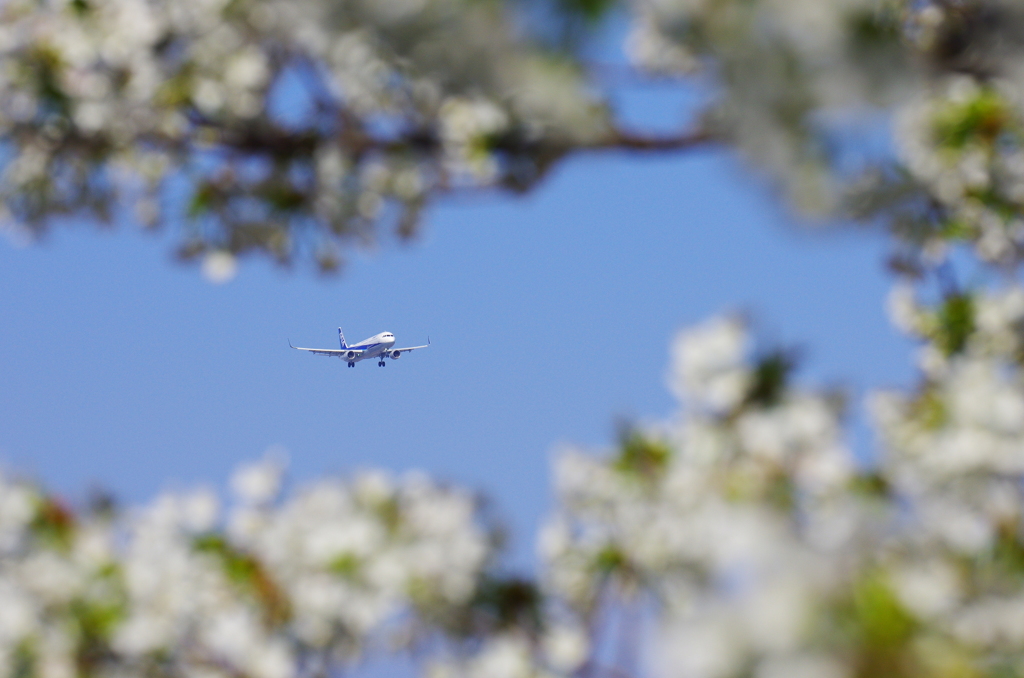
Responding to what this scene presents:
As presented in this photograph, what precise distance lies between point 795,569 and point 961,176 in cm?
389

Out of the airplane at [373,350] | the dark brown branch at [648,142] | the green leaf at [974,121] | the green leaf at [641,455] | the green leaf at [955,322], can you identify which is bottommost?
the green leaf at [641,455]

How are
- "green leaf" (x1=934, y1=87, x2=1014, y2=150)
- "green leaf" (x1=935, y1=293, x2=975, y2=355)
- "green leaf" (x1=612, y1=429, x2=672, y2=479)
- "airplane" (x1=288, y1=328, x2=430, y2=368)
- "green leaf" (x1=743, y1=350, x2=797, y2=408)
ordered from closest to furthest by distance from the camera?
"green leaf" (x1=743, y1=350, x2=797, y2=408), "green leaf" (x1=612, y1=429, x2=672, y2=479), "green leaf" (x1=934, y1=87, x2=1014, y2=150), "green leaf" (x1=935, y1=293, x2=975, y2=355), "airplane" (x1=288, y1=328, x2=430, y2=368)

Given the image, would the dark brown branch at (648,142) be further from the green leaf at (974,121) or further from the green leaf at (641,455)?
the green leaf at (974,121)

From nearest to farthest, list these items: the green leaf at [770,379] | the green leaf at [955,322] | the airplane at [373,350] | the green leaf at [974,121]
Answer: the green leaf at [770,379] < the green leaf at [974,121] < the green leaf at [955,322] < the airplane at [373,350]

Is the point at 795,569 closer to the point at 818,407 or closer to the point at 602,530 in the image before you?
the point at 818,407

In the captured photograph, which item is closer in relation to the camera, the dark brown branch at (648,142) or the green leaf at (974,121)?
the dark brown branch at (648,142)

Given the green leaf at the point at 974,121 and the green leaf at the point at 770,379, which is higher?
the green leaf at the point at 974,121

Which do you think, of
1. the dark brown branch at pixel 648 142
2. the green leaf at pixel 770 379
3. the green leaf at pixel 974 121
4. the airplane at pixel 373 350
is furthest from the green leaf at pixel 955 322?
the airplane at pixel 373 350

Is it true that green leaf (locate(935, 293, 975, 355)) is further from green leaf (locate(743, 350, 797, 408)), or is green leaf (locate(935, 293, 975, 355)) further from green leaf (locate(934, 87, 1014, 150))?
green leaf (locate(743, 350, 797, 408))

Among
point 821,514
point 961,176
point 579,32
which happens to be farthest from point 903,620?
point 961,176

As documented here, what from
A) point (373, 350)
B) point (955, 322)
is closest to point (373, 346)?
point (373, 350)

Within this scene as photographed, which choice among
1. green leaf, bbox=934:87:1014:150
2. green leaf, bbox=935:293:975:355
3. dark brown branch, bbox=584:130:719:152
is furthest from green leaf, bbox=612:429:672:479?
green leaf, bbox=934:87:1014:150

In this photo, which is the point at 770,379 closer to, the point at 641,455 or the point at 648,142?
the point at 641,455

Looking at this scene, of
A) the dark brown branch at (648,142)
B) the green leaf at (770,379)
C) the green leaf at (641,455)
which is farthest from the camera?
the dark brown branch at (648,142)
